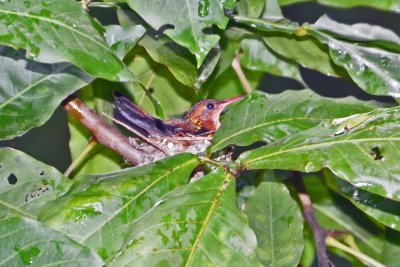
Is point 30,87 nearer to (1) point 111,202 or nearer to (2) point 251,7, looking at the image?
(1) point 111,202

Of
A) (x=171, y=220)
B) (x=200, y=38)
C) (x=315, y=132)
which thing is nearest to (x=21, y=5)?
(x=200, y=38)

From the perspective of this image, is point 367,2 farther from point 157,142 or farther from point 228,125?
point 157,142

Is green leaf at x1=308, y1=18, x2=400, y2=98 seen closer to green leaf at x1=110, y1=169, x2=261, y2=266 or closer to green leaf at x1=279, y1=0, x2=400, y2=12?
green leaf at x1=279, y1=0, x2=400, y2=12

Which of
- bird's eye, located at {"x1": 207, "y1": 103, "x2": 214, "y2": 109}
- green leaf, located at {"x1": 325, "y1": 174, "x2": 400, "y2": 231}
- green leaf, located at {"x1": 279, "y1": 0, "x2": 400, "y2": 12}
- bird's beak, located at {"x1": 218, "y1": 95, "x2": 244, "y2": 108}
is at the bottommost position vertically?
bird's eye, located at {"x1": 207, "y1": 103, "x2": 214, "y2": 109}

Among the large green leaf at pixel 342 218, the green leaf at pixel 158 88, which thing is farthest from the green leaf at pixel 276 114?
the large green leaf at pixel 342 218

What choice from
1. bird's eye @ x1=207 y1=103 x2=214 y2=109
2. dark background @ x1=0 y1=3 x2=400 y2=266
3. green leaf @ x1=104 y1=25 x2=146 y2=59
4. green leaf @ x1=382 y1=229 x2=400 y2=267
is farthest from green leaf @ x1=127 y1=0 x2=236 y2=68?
dark background @ x1=0 y1=3 x2=400 y2=266

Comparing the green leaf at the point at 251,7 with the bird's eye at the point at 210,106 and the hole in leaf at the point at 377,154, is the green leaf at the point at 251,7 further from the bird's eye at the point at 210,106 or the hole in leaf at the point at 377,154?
the bird's eye at the point at 210,106

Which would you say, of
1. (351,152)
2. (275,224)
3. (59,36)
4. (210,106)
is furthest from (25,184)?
(210,106)
